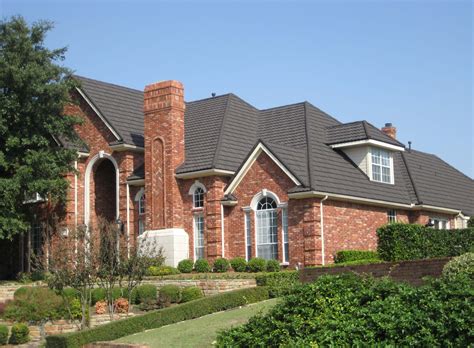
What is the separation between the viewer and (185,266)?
34.3 metres

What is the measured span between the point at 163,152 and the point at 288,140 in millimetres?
5845

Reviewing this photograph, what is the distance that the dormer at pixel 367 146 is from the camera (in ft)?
120

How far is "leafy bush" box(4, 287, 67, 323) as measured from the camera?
28734 mm

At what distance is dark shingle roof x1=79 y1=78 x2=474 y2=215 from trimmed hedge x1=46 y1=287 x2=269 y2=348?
7030mm

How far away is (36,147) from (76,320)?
12.3m

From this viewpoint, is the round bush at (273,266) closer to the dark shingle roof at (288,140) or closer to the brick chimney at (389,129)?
the dark shingle roof at (288,140)

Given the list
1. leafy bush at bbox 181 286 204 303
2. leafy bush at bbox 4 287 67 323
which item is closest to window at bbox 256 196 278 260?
leafy bush at bbox 181 286 204 303

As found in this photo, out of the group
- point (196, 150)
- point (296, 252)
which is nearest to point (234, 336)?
point (296, 252)

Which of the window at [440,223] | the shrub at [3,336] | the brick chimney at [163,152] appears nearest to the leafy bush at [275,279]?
the brick chimney at [163,152]

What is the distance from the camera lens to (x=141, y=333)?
907 inches

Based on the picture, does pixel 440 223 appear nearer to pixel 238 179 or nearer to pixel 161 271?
pixel 238 179

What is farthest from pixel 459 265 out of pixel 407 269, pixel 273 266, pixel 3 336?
pixel 3 336

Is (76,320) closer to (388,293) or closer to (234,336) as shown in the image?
(234,336)

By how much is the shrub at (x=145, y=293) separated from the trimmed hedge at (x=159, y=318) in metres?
4.45
